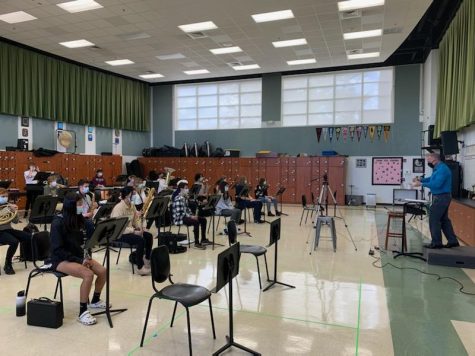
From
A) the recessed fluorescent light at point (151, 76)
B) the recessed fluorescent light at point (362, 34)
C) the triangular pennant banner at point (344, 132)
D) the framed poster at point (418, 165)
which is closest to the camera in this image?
the recessed fluorescent light at point (362, 34)

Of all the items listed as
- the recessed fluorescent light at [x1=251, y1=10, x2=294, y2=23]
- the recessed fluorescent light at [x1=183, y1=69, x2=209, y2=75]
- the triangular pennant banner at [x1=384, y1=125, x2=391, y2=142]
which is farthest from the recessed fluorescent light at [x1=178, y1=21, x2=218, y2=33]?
the triangular pennant banner at [x1=384, y1=125, x2=391, y2=142]

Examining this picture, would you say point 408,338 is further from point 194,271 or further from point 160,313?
point 194,271

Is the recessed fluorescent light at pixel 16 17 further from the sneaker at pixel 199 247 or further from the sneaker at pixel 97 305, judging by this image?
the sneaker at pixel 97 305

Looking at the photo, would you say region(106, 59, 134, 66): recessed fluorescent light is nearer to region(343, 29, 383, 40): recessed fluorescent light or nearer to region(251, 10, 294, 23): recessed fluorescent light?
region(251, 10, 294, 23): recessed fluorescent light

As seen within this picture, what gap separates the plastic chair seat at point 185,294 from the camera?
300cm

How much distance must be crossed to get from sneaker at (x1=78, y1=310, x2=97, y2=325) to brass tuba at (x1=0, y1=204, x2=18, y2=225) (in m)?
2.55

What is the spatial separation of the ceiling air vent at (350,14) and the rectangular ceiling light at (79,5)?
6.22m

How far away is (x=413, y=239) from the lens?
802cm

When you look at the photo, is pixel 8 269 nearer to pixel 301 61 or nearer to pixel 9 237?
pixel 9 237

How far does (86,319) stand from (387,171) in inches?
545

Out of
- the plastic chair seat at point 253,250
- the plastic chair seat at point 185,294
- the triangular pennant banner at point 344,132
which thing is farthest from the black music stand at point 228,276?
the triangular pennant banner at point 344,132

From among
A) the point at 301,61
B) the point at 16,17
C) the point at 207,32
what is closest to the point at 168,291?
the point at 207,32

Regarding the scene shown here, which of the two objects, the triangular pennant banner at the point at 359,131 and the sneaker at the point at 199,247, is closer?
the sneaker at the point at 199,247

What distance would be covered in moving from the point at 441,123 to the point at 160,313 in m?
10.5
